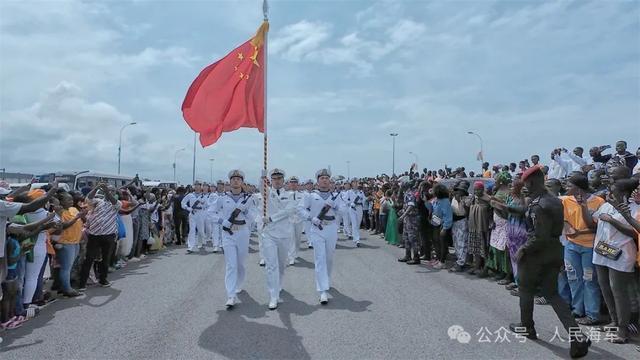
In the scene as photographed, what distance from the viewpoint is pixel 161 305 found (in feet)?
24.1

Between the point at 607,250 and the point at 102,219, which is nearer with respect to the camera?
the point at 607,250

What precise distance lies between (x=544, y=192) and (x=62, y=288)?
25.8 ft

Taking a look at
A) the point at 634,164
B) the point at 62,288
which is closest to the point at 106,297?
the point at 62,288

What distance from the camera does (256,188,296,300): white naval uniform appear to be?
23.8ft

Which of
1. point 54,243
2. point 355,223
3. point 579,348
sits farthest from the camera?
point 355,223

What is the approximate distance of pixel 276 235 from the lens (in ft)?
24.4

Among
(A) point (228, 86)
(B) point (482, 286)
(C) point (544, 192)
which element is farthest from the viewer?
(B) point (482, 286)

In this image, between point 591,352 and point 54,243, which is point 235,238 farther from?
point 591,352

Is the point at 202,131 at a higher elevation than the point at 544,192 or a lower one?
higher

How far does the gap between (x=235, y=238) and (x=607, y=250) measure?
17.2ft

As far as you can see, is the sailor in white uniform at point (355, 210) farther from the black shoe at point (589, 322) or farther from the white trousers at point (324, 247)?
the black shoe at point (589, 322)

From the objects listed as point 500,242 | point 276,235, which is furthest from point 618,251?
point 276,235

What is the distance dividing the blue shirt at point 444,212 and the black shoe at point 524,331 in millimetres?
4902

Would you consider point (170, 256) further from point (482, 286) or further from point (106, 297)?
point (482, 286)
